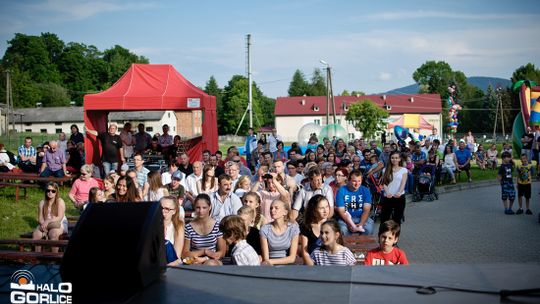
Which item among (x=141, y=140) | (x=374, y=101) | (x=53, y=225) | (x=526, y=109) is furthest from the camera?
(x=374, y=101)

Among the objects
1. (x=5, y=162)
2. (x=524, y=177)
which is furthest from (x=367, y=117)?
(x=524, y=177)

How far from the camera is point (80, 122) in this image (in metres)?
87.4

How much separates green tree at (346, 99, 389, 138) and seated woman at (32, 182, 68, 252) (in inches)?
2846

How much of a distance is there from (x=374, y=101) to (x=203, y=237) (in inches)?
3816

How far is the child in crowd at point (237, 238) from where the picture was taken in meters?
6.44

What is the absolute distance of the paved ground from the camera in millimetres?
10367

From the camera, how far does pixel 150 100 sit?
17969mm

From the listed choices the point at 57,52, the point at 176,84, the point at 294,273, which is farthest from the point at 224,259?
the point at 57,52

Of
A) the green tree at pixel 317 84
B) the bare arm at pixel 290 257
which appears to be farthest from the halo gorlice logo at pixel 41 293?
the green tree at pixel 317 84

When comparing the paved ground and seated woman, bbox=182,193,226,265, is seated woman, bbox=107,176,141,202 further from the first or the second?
the paved ground

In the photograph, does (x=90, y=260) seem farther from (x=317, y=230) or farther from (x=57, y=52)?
(x=57, y=52)

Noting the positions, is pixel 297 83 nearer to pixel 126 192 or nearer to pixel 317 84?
pixel 317 84

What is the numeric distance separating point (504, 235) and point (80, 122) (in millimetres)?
81669

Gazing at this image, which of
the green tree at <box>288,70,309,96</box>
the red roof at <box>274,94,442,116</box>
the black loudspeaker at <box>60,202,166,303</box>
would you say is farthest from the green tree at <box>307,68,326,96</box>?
the black loudspeaker at <box>60,202,166,303</box>
